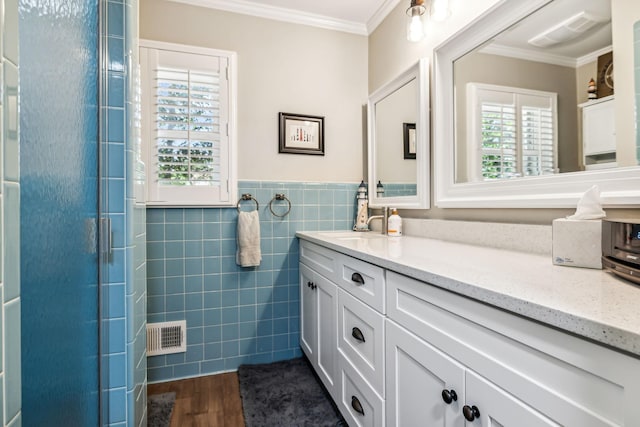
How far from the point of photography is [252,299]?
2176 millimetres

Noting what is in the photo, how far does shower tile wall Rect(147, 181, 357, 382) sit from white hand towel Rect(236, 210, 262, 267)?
10 cm

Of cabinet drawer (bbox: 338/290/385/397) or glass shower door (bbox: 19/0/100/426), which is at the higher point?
glass shower door (bbox: 19/0/100/426)

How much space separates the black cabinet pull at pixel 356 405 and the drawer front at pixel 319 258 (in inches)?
20.4

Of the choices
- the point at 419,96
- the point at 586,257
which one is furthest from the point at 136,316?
the point at 419,96

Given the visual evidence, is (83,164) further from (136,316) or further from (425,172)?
(425,172)

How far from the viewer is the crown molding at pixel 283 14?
2100mm

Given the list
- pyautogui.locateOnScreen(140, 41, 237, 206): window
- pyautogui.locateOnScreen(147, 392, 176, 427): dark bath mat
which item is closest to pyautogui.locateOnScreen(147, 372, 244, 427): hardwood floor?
pyautogui.locateOnScreen(147, 392, 176, 427): dark bath mat

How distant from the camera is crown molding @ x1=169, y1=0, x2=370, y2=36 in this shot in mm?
2100

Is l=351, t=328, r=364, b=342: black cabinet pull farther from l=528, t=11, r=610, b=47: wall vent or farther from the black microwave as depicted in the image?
l=528, t=11, r=610, b=47: wall vent

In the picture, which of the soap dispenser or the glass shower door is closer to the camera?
the glass shower door

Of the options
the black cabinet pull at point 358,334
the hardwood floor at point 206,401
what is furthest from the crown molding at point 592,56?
the hardwood floor at point 206,401

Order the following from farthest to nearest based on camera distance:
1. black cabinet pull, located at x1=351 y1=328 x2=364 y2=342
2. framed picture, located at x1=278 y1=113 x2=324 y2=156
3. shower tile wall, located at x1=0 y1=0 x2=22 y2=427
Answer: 1. framed picture, located at x1=278 y1=113 x2=324 y2=156
2. black cabinet pull, located at x1=351 y1=328 x2=364 y2=342
3. shower tile wall, located at x1=0 y1=0 x2=22 y2=427

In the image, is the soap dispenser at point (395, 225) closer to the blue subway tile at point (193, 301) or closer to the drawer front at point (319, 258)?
the drawer front at point (319, 258)

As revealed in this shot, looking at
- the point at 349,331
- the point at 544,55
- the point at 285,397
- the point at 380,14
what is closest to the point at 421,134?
the point at 544,55
